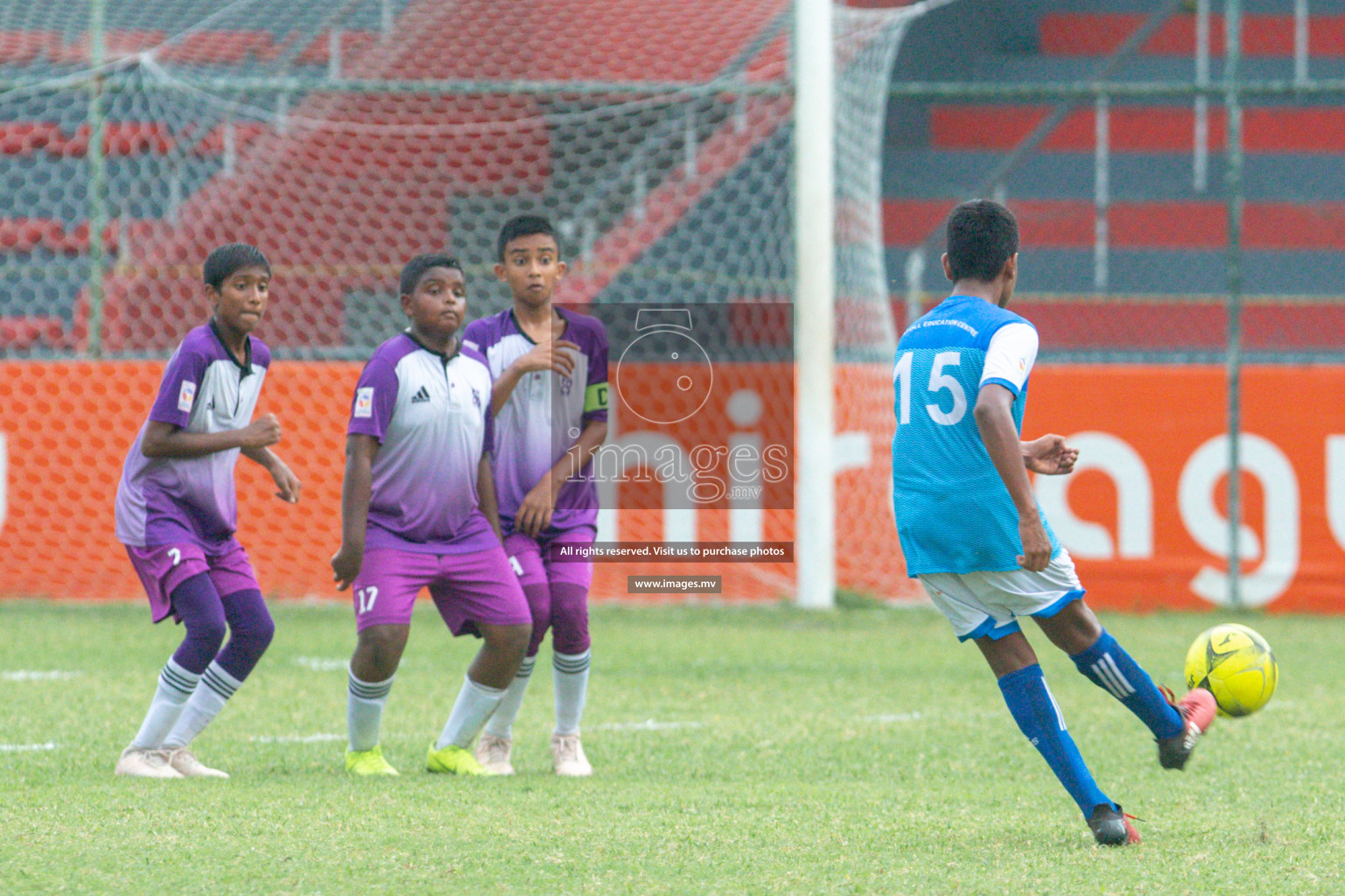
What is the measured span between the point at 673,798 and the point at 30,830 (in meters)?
1.77

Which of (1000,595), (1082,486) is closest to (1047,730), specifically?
(1000,595)

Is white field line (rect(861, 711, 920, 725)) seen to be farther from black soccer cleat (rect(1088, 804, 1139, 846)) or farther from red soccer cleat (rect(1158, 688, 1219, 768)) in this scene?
black soccer cleat (rect(1088, 804, 1139, 846))

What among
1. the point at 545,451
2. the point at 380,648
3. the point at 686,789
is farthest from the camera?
the point at 545,451

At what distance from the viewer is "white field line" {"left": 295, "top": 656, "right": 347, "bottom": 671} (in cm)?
807

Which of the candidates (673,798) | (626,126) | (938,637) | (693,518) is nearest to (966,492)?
(673,798)

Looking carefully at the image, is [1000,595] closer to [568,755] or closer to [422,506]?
[568,755]

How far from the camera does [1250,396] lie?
35.9 ft

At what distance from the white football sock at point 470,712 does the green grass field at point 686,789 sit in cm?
24

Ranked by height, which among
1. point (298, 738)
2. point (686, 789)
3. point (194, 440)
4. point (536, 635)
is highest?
point (194, 440)

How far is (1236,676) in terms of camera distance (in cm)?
476

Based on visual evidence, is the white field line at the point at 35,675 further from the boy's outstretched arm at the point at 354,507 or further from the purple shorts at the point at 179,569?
the boy's outstretched arm at the point at 354,507

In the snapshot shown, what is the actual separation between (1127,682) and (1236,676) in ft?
1.92

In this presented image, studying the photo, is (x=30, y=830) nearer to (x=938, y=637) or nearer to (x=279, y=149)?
(x=938, y=637)

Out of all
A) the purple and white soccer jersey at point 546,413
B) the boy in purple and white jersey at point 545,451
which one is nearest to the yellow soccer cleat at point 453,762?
the boy in purple and white jersey at point 545,451
